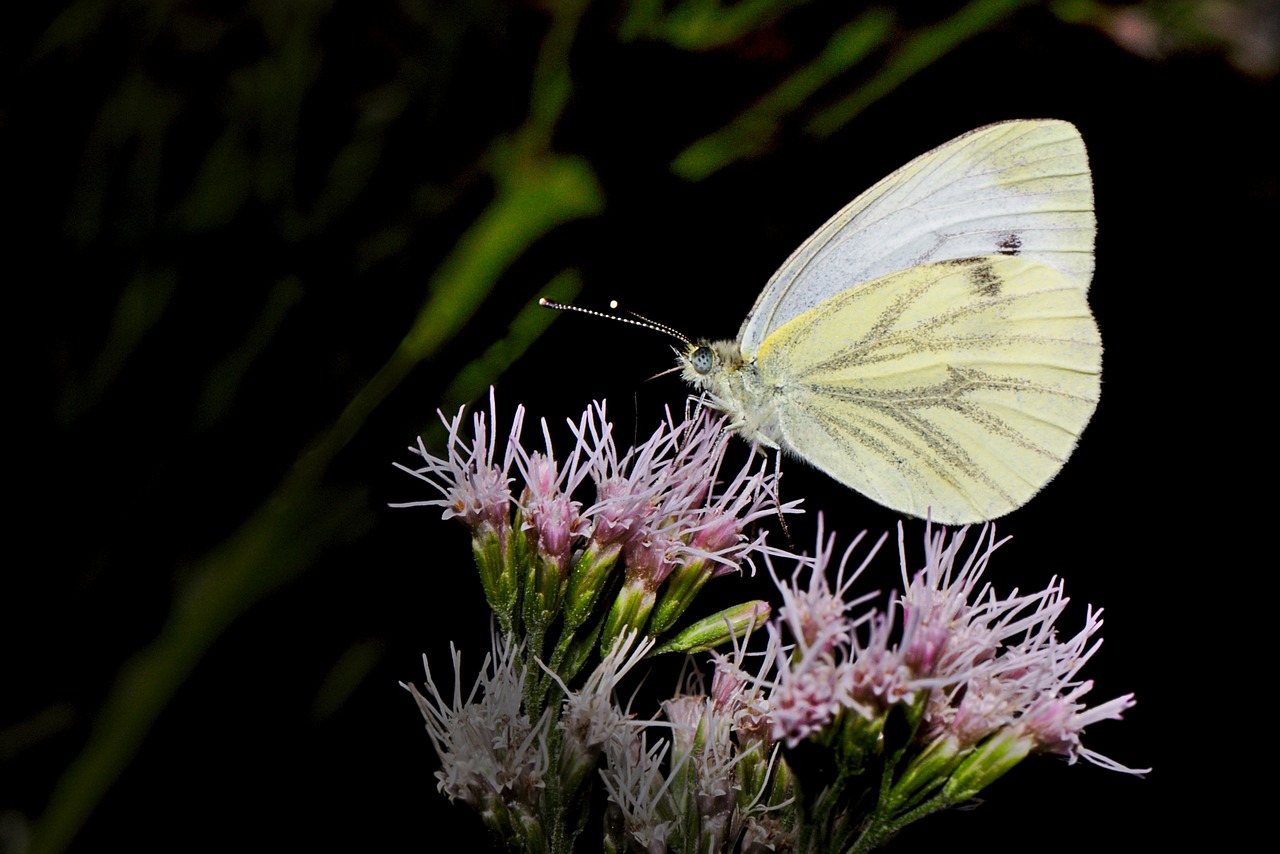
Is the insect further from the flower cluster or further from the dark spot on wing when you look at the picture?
the flower cluster

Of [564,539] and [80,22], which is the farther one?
[80,22]

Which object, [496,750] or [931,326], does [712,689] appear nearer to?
[496,750]

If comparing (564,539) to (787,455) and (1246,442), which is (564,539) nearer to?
(787,455)

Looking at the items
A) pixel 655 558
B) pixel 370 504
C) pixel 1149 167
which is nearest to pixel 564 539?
pixel 655 558

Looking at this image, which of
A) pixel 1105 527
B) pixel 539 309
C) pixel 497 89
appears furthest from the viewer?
pixel 1105 527

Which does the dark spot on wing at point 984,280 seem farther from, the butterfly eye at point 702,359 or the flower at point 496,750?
the flower at point 496,750

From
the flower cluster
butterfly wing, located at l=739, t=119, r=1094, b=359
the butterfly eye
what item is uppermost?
butterfly wing, located at l=739, t=119, r=1094, b=359

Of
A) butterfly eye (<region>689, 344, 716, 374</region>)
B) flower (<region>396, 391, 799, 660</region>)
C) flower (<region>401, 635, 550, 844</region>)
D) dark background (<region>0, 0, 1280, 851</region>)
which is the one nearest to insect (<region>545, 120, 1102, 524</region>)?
butterfly eye (<region>689, 344, 716, 374</region>)

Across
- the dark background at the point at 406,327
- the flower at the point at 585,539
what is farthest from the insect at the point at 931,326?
the dark background at the point at 406,327
